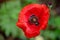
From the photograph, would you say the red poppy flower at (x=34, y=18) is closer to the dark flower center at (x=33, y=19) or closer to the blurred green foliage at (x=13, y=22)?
the dark flower center at (x=33, y=19)

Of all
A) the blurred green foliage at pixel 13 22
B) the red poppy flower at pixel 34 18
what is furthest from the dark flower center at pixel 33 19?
the blurred green foliage at pixel 13 22

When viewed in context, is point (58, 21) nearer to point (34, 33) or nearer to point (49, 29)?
point (49, 29)

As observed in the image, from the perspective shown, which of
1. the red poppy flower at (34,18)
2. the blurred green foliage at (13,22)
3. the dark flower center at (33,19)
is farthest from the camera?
the blurred green foliage at (13,22)

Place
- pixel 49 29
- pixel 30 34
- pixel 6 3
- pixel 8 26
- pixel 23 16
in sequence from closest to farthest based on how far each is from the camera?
pixel 30 34 < pixel 23 16 < pixel 8 26 < pixel 49 29 < pixel 6 3

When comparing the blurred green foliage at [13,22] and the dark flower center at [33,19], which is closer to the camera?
the dark flower center at [33,19]

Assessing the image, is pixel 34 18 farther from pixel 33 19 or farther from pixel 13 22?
pixel 13 22

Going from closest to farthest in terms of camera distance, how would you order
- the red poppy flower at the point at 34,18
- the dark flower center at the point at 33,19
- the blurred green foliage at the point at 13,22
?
the red poppy flower at the point at 34,18 < the dark flower center at the point at 33,19 < the blurred green foliage at the point at 13,22

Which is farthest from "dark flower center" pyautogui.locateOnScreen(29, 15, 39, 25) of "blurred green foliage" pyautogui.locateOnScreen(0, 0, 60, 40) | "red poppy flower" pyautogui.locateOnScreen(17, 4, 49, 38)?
"blurred green foliage" pyautogui.locateOnScreen(0, 0, 60, 40)

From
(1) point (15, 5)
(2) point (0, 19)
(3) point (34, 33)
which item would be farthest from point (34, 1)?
(3) point (34, 33)

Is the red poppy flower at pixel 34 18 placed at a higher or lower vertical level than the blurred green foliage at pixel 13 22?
higher

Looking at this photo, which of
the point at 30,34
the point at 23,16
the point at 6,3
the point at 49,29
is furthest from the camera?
the point at 6,3
